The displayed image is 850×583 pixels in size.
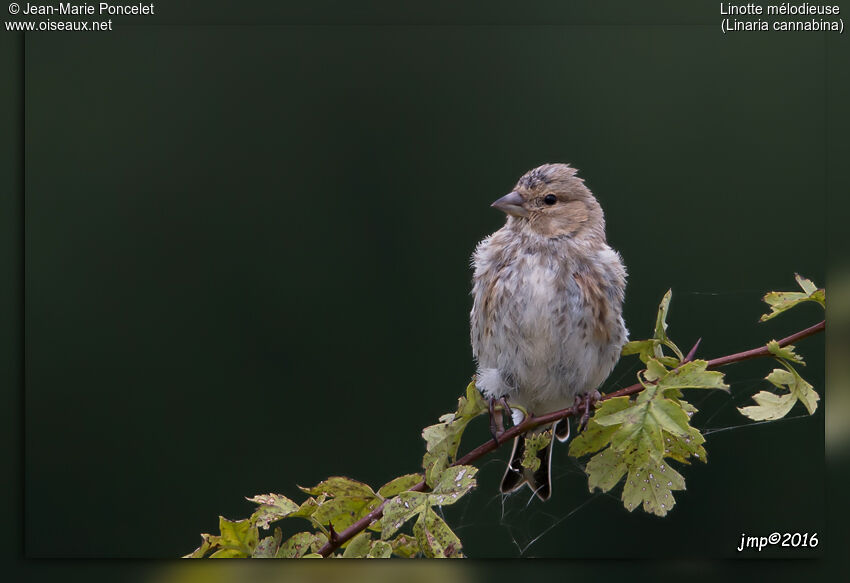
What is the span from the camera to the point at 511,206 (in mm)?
3227

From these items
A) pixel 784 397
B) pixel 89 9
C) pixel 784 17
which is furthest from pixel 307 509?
pixel 784 17

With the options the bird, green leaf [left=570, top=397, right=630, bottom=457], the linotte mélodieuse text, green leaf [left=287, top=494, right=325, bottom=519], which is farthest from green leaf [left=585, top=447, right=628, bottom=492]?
the linotte mélodieuse text

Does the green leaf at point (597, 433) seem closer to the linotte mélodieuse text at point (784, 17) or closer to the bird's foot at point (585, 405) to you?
the bird's foot at point (585, 405)

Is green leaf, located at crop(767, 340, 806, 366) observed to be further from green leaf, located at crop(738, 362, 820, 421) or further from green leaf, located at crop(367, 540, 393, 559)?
green leaf, located at crop(367, 540, 393, 559)

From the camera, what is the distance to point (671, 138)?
3.30m

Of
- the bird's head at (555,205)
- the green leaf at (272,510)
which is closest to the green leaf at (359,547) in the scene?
the green leaf at (272,510)

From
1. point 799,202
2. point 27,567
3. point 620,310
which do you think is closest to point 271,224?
point 620,310

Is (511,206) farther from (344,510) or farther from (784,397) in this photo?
(344,510)

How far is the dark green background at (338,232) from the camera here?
3305 millimetres

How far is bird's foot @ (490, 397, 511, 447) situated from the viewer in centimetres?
283

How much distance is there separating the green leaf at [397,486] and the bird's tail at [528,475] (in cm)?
75

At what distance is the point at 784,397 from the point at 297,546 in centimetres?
138

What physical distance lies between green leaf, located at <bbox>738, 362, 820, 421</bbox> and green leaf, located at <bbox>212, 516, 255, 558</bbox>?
139 centimetres

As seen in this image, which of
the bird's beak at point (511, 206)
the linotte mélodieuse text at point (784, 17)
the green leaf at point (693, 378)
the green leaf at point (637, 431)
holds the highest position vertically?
the linotte mélodieuse text at point (784, 17)
